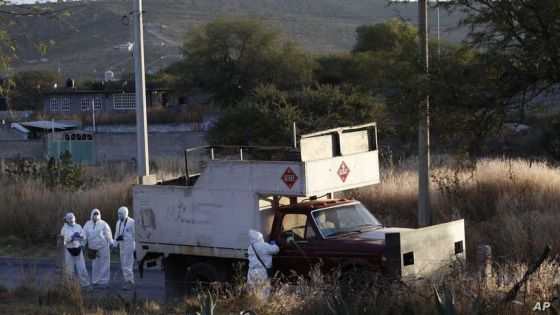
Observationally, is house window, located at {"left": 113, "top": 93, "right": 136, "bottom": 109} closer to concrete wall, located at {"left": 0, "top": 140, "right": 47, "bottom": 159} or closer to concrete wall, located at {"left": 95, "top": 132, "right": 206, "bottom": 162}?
concrete wall, located at {"left": 0, "top": 140, "right": 47, "bottom": 159}

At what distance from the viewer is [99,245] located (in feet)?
55.8

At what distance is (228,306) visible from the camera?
10.6 m

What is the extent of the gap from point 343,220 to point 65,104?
206ft

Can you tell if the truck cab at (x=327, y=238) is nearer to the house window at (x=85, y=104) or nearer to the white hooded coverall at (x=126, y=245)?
the white hooded coverall at (x=126, y=245)

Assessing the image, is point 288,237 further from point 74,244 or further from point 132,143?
point 132,143

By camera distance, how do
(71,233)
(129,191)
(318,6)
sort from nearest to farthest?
(71,233) < (129,191) < (318,6)

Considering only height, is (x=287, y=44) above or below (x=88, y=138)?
above

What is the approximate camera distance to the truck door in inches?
500

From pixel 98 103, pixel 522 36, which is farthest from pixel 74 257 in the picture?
pixel 98 103

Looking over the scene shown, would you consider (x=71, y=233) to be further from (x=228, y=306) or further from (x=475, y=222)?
(x=475, y=222)

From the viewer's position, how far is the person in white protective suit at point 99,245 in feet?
55.8

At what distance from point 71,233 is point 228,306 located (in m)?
7.28

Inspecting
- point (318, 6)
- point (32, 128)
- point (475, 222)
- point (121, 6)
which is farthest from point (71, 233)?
point (318, 6)

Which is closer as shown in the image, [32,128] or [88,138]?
[88,138]
